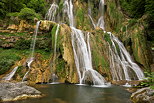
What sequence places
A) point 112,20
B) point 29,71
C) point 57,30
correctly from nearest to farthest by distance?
point 29,71 → point 57,30 → point 112,20

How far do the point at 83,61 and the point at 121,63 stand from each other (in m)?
4.68

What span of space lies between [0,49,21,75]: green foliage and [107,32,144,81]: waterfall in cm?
986

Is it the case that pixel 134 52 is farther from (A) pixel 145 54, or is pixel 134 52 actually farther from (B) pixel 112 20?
(B) pixel 112 20

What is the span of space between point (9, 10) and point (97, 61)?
14759mm

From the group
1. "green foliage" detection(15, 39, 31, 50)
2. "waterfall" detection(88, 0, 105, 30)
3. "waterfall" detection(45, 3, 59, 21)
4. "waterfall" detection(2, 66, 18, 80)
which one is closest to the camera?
"waterfall" detection(2, 66, 18, 80)

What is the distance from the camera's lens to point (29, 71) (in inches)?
483

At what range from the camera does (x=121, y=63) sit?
615 inches

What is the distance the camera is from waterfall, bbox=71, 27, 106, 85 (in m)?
12.1

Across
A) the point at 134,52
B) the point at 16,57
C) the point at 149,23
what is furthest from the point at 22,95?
the point at 149,23

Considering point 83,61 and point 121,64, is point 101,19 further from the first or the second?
point 83,61

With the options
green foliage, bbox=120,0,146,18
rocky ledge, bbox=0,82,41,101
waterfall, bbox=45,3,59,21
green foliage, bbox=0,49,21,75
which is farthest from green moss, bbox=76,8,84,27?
rocky ledge, bbox=0,82,41,101

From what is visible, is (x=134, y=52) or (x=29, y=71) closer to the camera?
(x=29, y=71)

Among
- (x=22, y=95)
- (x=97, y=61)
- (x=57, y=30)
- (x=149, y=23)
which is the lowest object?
(x=22, y=95)

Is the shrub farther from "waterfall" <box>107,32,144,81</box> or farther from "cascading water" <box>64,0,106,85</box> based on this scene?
"waterfall" <box>107,32,144,81</box>
